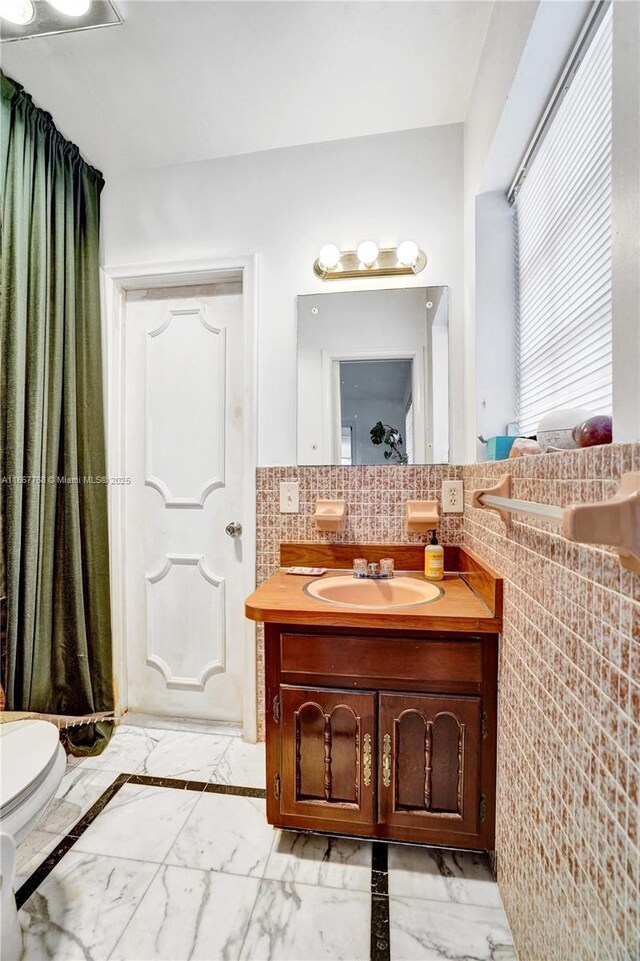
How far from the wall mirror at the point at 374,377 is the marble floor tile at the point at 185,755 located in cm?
127

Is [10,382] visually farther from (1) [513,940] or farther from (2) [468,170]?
(1) [513,940]

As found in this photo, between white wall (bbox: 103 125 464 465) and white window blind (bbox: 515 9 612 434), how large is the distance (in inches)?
13.0

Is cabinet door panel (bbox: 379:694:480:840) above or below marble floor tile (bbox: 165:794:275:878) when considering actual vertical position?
above

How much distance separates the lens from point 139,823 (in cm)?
133

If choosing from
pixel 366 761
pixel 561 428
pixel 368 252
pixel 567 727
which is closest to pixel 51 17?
pixel 368 252

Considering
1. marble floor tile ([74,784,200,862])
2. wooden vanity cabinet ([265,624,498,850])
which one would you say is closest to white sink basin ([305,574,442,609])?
wooden vanity cabinet ([265,624,498,850])

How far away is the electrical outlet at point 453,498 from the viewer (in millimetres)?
1585

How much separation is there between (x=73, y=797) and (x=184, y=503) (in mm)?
1134

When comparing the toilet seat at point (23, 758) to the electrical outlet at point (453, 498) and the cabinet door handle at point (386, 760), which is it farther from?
the electrical outlet at point (453, 498)

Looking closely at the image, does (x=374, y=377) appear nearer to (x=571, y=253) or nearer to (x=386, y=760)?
(x=571, y=253)

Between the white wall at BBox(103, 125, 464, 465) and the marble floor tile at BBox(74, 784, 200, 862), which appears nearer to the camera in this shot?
the marble floor tile at BBox(74, 784, 200, 862)

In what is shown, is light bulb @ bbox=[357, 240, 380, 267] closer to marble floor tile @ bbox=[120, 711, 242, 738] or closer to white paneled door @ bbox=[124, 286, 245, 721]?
white paneled door @ bbox=[124, 286, 245, 721]

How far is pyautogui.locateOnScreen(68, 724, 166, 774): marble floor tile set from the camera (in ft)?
5.27

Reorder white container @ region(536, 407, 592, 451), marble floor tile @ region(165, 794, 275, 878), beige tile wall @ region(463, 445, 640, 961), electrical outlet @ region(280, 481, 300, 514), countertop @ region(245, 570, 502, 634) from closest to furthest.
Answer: beige tile wall @ region(463, 445, 640, 961) → white container @ region(536, 407, 592, 451) → countertop @ region(245, 570, 502, 634) → marble floor tile @ region(165, 794, 275, 878) → electrical outlet @ region(280, 481, 300, 514)
